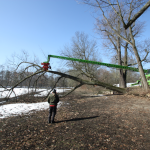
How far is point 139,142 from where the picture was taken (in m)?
3.43

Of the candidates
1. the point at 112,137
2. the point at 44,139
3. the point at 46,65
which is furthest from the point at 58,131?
the point at 46,65

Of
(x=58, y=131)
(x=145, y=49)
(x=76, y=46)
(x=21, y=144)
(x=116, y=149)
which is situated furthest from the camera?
(x=76, y=46)

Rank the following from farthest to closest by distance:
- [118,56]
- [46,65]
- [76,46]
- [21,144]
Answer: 1. [76,46]
2. [118,56]
3. [46,65]
4. [21,144]

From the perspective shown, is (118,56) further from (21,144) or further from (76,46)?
(21,144)

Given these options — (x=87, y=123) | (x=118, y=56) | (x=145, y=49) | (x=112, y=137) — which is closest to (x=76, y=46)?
(x=118, y=56)

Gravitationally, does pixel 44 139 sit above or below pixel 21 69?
below

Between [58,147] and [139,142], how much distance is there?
2370 millimetres

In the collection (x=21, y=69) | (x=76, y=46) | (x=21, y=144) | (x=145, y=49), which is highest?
(x=76, y=46)

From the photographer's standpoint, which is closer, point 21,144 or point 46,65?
point 21,144

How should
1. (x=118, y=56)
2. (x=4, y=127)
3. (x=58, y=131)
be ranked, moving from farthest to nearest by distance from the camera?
(x=118, y=56)
(x=4, y=127)
(x=58, y=131)

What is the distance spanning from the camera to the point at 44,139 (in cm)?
391

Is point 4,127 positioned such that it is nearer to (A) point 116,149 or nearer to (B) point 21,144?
(B) point 21,144

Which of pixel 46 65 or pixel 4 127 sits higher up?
pixel 46 65

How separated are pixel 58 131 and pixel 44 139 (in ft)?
2.29
